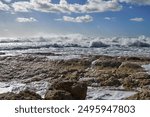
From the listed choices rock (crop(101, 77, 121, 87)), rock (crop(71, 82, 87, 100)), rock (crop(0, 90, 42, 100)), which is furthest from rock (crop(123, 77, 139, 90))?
rock (crop(0, 90, 42, 100))

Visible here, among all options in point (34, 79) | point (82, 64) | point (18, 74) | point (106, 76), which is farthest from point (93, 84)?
point (82, 64)

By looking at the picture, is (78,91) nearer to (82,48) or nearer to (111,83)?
(111,83)

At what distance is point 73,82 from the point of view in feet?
48.4

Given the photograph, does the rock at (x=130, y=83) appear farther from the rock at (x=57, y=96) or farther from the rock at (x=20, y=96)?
the rock at (x=20, y=96)

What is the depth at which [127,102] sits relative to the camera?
31.6 ft

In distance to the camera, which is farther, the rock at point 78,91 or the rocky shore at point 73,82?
the rock at point 78,91

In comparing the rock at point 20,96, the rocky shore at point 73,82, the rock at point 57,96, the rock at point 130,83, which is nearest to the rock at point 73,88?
the rocky shore at point 73,82

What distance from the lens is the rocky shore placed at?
518 inches

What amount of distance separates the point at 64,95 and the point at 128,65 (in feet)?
87.9

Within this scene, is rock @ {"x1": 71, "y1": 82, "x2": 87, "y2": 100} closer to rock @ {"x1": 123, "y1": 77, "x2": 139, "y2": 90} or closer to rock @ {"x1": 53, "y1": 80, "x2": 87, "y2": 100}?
rock @ {"x1": 53, "y1": 80, "x2": 87, "y2": 100}

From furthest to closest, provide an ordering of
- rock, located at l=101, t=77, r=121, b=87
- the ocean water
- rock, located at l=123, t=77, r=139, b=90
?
the ocean water
rock, located at l=101, t=77, r=121, b=87
rock, located at l=123, t=77, r=139, b=90

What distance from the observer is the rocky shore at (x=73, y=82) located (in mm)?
13156

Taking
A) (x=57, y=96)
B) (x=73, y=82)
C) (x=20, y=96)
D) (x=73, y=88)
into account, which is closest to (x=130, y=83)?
(x=73, y=82)

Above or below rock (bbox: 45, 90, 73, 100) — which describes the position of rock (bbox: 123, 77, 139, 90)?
below
